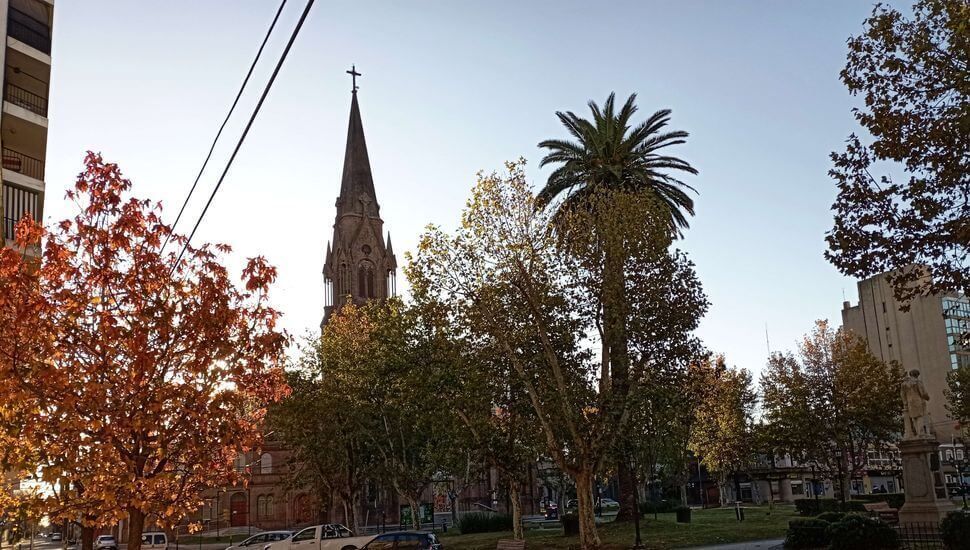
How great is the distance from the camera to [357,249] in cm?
9038

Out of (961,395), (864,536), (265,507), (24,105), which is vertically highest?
(24,105)

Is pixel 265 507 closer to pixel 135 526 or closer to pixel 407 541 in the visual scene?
pixel 407 541

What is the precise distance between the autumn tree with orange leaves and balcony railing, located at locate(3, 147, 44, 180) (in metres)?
17.2

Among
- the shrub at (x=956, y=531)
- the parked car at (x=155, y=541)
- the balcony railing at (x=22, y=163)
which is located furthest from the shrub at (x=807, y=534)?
the parked car at (x=155, y=541)

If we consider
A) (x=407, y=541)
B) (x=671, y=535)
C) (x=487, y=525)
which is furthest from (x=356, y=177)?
(x=407, y=541)

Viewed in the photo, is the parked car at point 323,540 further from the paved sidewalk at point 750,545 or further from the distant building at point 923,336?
the distant building at point 923,336

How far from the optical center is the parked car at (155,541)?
1721 inches

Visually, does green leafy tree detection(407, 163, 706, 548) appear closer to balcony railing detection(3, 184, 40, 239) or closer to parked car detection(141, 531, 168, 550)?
balcony railing detection(3, 184, 40, 239)

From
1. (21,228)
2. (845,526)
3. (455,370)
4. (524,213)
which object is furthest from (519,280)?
(21,228)

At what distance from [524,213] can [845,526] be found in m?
13.4

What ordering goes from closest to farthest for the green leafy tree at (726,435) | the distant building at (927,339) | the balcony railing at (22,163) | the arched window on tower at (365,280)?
the balcony railing at (22,163) < the green leafy tree at (726,435) < the distant building at (927,339) < the arched window on tower at (365,280)

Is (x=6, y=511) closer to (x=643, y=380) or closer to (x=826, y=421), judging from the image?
(x=643, y=380)

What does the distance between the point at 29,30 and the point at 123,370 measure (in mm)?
20714

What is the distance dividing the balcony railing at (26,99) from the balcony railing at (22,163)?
66.5 inches
